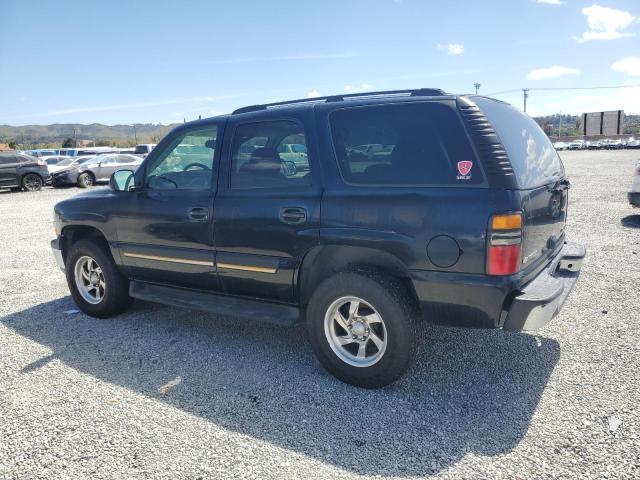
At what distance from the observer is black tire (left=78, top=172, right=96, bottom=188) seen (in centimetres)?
2098

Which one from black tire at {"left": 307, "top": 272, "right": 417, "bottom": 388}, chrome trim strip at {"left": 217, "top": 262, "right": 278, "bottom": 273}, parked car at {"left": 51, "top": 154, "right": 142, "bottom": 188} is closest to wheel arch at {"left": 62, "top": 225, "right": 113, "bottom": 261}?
chrome trim strip at {"left": 217, "top": 262, "right": 278, "bottom": 273}

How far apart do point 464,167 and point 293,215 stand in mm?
1221

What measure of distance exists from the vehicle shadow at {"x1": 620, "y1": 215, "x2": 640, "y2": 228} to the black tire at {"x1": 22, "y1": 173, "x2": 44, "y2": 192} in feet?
67.0

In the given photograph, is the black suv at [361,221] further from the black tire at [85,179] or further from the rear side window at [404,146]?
the black tire at [85,179]

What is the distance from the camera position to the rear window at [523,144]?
303 centimetres

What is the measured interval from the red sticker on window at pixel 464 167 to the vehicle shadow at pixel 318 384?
4.88 ft

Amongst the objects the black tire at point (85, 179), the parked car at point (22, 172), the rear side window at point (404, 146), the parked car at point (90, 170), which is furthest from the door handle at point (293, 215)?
the black tire at point (85, 179)

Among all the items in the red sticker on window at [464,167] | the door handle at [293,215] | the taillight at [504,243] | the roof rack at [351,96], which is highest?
the roof rack at [351,96]

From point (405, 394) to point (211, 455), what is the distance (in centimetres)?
134

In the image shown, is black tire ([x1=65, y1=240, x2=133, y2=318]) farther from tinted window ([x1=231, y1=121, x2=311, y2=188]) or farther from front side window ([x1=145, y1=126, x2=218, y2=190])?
tinted window ([x1=231, y1=121, x2=311, y2=188])

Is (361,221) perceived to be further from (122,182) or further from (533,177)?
(122,182)

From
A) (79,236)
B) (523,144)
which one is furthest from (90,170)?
(523,144)

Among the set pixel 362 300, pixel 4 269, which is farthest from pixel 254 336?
pixel 4 269

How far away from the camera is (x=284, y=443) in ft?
9.20
